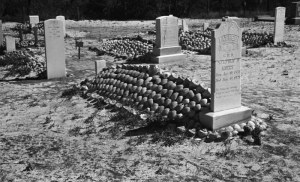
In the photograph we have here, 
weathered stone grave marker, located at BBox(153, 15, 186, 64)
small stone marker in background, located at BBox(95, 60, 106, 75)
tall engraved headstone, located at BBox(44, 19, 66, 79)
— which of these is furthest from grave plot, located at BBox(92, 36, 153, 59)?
small stone marker in background, located at BBox(95, 60, 106, 75)

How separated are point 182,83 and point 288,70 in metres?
5.93

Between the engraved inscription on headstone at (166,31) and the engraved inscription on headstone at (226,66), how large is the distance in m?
8.25

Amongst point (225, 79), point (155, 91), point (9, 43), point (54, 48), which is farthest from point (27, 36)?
point (225, 79)

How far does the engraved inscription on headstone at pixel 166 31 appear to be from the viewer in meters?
15.0

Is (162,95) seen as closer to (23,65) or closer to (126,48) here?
(23,65)

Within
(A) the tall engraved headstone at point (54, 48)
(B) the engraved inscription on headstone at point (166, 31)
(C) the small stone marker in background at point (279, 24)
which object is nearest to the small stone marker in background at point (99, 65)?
(A) the tall engraved headstone at point (54, 48)

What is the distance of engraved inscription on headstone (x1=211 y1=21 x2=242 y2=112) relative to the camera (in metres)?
6.75

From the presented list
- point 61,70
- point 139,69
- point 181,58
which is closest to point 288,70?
point 181,58

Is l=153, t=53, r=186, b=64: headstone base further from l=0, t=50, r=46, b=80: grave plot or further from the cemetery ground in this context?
the cemetery ground

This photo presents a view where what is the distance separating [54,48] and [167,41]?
4.86 metres

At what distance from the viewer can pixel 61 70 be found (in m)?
12.8

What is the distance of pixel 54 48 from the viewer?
12.6 meters

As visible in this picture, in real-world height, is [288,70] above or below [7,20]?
below

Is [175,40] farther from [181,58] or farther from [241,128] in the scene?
[241,128]
